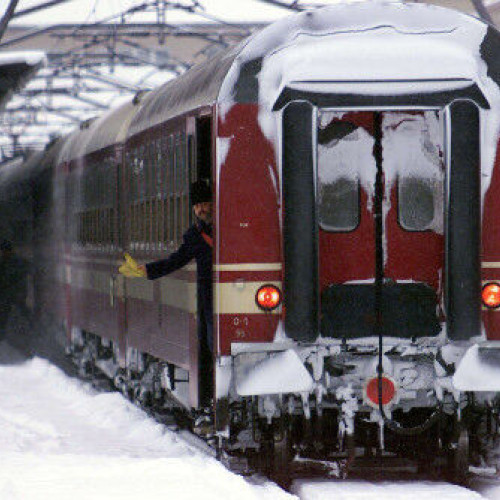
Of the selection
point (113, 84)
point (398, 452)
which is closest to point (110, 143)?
point (398, 452)

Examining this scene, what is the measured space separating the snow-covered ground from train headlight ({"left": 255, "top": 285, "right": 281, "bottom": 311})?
107 cm

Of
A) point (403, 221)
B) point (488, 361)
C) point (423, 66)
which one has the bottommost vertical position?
point (488, 361)

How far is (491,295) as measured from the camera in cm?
1048

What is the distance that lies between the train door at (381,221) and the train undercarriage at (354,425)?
0.27 meters

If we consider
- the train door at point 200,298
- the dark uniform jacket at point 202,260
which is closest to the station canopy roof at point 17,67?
the train door at point 200,298

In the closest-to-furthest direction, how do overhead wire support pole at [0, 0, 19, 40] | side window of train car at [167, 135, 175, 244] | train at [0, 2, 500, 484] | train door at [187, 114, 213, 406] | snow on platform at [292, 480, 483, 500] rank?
snow on platform at [292, 480, 483, 500], train at [0, 2, 500, 484], train door at [187, 114, 213, 406], side window of train car at [167, 135, 175, 244], overhead wire support pole at [0, 0, 19, 40]

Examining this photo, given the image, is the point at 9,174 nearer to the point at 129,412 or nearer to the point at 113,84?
the point at 113,84

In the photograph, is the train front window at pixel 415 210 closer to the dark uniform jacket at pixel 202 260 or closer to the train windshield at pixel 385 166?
the train windshield at pixel 385 166

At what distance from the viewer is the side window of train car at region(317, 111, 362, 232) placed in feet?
A: 34.4

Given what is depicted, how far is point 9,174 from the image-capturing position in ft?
96.3

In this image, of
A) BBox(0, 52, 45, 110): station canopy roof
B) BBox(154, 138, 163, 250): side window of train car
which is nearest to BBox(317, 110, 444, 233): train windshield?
BBox(0, 52, 45, 110): station canopy roof

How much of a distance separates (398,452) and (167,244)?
92.2 inches

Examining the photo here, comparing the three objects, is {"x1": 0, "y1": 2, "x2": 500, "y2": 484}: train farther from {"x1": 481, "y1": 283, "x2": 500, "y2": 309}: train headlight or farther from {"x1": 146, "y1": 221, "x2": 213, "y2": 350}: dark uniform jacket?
{"x1": 146, "y1": 221, "x2": 213, "y2": 350}: dark uniform jacket

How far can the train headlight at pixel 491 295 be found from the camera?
10453 millimetres
